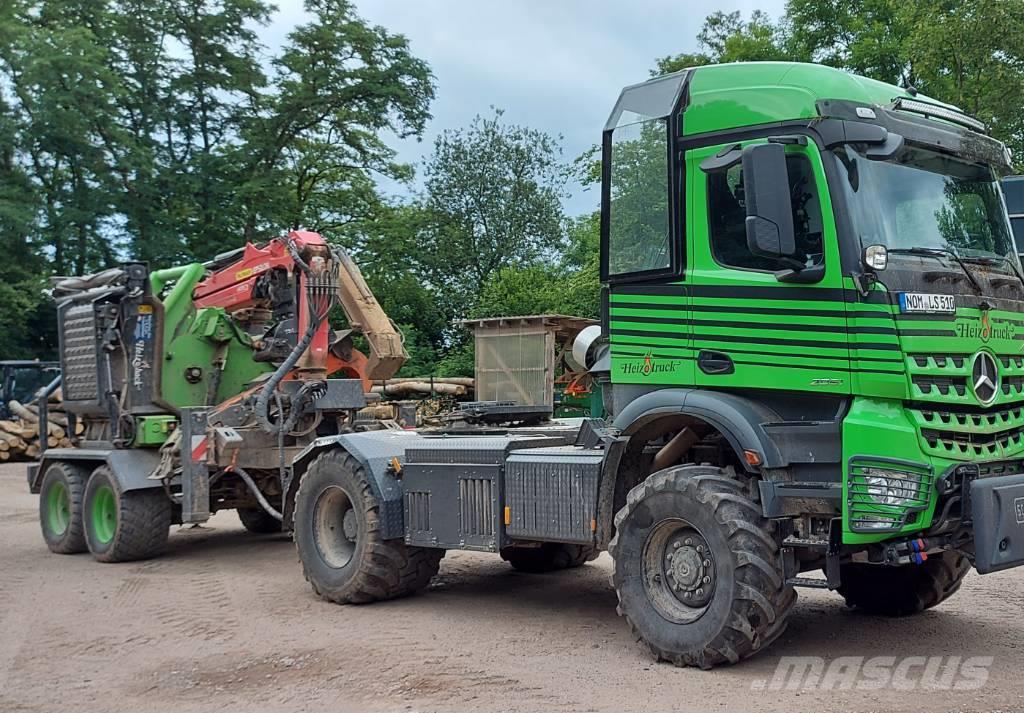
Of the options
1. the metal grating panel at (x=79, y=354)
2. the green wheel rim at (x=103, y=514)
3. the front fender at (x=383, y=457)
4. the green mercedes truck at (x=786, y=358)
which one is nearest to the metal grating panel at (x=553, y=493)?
the green mercedes truck at (x=786, y=358)

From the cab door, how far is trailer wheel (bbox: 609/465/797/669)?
68 centimetres

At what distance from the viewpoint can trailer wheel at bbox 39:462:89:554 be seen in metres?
12.6

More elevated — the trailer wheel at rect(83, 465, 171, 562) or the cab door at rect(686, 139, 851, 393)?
the cab door at rect(686, 139, 851, 393)

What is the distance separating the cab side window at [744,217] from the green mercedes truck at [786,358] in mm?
13

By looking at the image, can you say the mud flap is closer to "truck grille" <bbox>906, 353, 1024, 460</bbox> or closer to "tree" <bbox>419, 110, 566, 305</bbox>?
"truck grille" <bbox>906, 353, 1024, 460</bbox>

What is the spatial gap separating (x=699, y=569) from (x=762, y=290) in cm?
168

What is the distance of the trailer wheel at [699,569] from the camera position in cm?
609

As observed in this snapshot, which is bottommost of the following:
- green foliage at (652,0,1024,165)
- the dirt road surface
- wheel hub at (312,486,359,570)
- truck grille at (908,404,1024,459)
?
the dirt road surface

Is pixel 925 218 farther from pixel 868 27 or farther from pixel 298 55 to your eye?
pixel 298 55

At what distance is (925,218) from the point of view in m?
6.33

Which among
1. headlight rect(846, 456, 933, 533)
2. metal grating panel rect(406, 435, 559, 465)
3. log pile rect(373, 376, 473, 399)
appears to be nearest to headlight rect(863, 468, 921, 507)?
headlight rect(846, 456, 933, 533)

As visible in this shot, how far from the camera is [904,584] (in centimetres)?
768

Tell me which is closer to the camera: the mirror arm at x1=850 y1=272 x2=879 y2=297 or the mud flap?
the mud flap

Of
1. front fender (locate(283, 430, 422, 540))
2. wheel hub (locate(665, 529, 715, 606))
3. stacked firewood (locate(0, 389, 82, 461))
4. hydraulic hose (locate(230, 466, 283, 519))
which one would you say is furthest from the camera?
stacked firewood (locate(0, 389, 82, 461))
